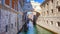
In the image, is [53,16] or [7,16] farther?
[53,16]

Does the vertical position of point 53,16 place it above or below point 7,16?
below

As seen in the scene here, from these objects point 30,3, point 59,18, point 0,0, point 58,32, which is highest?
point 30,3

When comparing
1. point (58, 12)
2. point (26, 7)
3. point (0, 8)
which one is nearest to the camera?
point (0, 8)

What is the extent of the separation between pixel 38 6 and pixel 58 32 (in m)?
15.0

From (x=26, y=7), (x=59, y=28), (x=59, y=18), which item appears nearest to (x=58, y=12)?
(x=59, y=18)

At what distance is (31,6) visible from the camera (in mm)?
25047

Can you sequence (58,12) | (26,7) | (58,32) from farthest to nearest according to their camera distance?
(26,7)
(58,12)
(58,32)

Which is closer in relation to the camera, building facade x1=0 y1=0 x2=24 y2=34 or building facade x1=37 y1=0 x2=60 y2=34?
building facade x1=0 y1=0 x2=24 y2=34

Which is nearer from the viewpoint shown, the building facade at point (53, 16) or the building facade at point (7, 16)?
the building facade at point (7, 16)

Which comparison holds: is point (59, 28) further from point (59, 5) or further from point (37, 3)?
point (37, 3)

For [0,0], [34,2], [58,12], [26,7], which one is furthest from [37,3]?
[0,0]

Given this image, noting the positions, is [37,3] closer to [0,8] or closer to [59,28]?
[59,28]

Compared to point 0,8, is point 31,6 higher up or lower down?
higher up

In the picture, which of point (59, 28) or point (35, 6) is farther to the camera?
point (35, 6)
